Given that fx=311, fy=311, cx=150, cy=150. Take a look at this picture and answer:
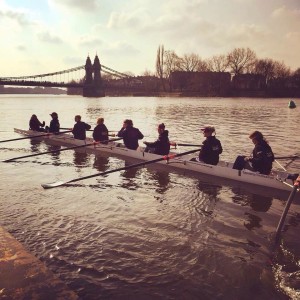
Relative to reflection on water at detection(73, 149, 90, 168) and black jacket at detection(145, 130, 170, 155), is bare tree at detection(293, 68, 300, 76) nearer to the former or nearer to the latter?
reflection on water at detection(73, 149, 90, 168)

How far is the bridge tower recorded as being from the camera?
11394cm

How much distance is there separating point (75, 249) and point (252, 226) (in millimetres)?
3467

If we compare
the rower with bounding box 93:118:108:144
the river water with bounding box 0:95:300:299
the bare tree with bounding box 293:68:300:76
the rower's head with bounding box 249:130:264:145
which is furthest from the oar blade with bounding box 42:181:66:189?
the bare tree with bounding box 293:68:300:76

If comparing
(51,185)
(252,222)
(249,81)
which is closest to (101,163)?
(51,185)

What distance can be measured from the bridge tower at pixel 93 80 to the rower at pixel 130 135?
10104 centimetres

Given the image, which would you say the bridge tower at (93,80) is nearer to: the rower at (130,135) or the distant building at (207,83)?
the distant building at (207,83)

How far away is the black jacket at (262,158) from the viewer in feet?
26.5

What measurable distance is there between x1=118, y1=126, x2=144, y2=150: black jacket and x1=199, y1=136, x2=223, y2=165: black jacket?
317 centimetres

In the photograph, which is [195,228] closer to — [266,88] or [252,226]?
[252,226]

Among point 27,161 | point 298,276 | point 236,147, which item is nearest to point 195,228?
point 298,276

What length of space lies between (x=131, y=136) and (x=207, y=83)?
93.9 m

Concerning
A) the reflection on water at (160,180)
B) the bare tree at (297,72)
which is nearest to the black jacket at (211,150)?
the reflection on water at (160,180)

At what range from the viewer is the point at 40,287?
379 cm

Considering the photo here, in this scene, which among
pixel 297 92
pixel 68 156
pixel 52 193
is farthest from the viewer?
pixel 297 92
